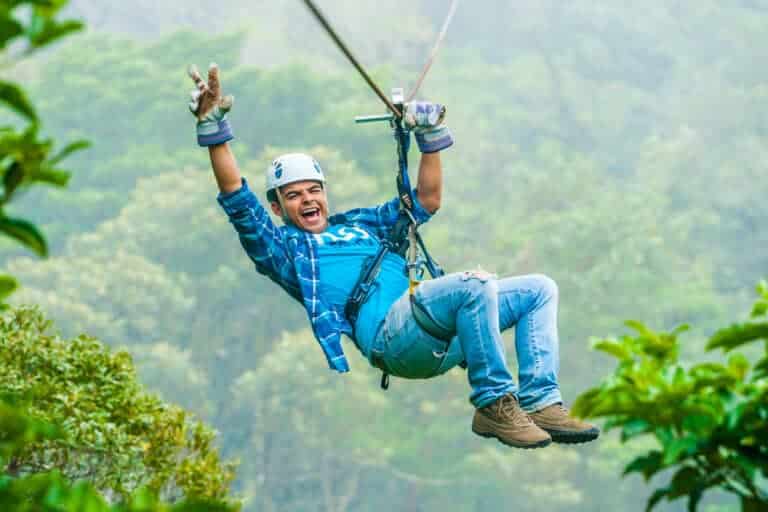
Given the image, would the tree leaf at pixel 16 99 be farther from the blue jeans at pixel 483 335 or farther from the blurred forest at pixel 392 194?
the blurred forest at pixel 392 194

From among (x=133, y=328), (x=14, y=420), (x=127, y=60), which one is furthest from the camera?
(x=127, y=60)

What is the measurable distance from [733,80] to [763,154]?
5.29 metres

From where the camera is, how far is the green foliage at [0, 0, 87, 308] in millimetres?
1577

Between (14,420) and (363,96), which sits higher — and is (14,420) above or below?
above

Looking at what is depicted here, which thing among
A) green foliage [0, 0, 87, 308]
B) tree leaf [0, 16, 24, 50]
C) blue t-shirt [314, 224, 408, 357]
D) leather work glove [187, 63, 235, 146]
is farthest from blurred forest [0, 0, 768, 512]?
tree leaf [0, 16, 24, 50]

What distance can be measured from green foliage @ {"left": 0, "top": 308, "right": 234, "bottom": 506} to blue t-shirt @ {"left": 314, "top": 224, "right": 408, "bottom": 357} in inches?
47.7

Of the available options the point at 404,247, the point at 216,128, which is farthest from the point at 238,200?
the point at 404,247

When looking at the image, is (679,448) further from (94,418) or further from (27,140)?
(94,418)

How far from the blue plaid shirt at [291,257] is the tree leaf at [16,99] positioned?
8.50ft

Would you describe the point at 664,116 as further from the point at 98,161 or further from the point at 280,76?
the point at 98,161

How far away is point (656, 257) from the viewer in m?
35.2

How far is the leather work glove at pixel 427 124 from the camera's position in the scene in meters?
4.32

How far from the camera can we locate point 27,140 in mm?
1673

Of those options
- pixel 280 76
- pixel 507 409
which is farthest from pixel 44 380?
pixel 280 76
